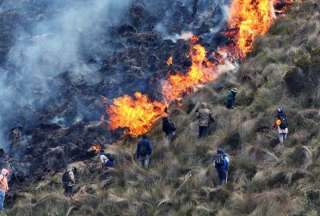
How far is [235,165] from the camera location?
19.5 m

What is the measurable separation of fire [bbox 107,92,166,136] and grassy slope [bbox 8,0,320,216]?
0.50m

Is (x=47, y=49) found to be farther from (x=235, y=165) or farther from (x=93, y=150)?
(x=235, y=165)

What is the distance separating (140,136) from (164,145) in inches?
57.7

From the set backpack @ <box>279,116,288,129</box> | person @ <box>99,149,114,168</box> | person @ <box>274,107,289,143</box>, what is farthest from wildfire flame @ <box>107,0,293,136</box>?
backpack @ <box>279,116,288,129</box>

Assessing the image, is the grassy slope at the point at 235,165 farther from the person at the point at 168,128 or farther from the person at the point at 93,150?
the person at the point at 93,150

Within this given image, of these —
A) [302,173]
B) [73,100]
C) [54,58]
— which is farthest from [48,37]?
[302,173]

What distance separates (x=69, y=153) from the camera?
22.4m

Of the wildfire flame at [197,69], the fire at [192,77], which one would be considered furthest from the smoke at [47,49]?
the fire at [192,77]

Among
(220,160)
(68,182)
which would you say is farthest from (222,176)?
(68,182)

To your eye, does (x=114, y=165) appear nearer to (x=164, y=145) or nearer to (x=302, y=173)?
(x=164, y=145)

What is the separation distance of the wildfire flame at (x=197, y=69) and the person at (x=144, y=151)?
1.97 m

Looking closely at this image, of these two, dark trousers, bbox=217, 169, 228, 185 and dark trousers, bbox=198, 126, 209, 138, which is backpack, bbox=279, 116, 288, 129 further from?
dark trousers, bbox=198, 126, 209, 138

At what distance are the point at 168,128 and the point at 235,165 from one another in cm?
313

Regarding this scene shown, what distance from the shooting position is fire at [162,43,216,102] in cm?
2433
